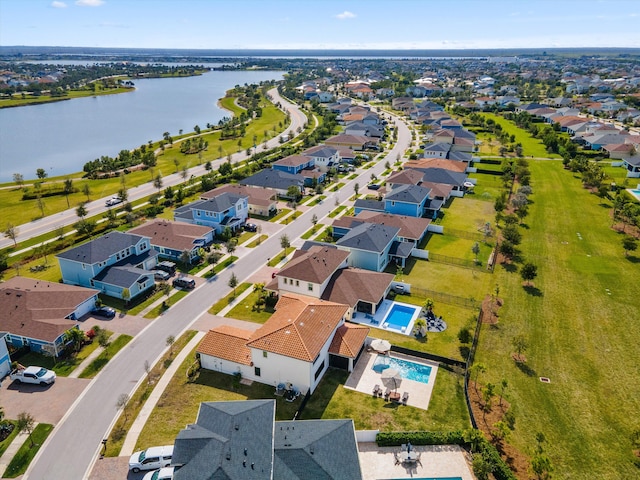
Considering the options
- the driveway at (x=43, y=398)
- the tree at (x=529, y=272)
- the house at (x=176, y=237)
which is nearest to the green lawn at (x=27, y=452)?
the driveway at (x=43, y=398)

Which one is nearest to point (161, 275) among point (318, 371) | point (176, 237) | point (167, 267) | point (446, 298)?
point (167, 267)

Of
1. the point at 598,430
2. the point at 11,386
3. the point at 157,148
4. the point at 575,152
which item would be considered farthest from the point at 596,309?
the point at 157,148

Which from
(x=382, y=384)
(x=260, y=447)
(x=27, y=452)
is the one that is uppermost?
(x=260, y=447)

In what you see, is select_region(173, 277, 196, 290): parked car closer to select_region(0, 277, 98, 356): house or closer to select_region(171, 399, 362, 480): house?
select_region(0, 277, 98, 356): house

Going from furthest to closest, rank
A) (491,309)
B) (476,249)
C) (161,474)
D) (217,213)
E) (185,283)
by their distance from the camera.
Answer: (217,213)
(476,249)
(185,283)
(491,309)
(161,474)

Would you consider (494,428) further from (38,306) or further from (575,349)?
(38,306)

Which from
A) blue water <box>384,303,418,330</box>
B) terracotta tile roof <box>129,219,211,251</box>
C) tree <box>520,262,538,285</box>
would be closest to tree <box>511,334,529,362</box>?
blue water <box>384,303,418,330</box>
